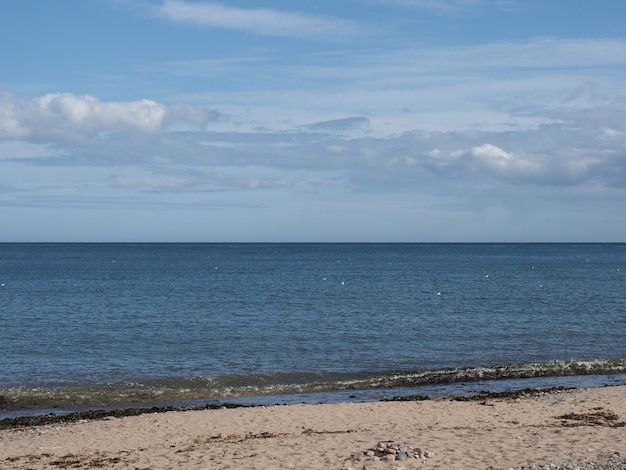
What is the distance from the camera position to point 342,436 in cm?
1477

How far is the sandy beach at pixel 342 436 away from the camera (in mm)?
12711

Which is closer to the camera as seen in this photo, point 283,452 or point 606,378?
point 283,452

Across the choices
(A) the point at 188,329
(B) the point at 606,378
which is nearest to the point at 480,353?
(B) the point at 606,378

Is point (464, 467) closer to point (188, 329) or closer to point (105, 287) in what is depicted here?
point (188, 329)

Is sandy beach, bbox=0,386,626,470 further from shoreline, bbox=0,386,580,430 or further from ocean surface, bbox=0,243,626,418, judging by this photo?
ocean surface, bbox=0,243,626,418

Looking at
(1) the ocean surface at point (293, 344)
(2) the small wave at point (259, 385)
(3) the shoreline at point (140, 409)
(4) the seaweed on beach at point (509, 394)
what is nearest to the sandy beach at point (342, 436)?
(4) the seaweed on beach at point (509, 394)

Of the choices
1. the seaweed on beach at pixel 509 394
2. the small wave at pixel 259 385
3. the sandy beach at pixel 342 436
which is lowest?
the small wave at pixel 259 385

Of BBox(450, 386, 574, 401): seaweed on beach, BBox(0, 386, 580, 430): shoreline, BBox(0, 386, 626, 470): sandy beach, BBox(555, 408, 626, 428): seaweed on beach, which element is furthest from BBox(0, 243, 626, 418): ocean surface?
BBox(555, 408, 626, 428): seaweed on beach

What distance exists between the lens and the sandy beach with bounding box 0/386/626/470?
41.7ft

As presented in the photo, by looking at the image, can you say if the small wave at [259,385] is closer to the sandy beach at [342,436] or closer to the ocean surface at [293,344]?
the ocean surface at [293,344]

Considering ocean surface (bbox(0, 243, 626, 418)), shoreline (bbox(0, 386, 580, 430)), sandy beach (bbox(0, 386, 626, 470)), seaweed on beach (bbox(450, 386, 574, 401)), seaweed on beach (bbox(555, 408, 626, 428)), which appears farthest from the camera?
ocean surface (bbox(0, 243, 626, 418))

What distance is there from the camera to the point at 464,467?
470 inches

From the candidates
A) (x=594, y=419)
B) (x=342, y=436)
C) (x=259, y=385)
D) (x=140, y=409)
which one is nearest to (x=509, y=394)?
(x=594, y=419)

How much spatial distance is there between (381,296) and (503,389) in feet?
104
